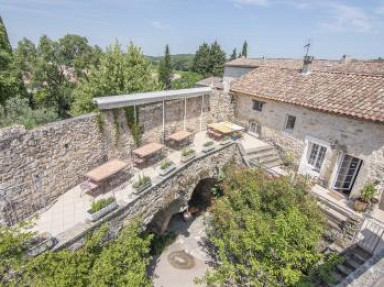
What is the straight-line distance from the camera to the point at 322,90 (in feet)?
44.4

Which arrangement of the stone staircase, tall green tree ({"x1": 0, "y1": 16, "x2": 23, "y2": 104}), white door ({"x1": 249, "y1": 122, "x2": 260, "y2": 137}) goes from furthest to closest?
tall green tree ({"x1": 0, "y1": 16, "x2": 23, "y2": 104}) < white door ({"x1": 249, "y1": 122, "x2": 260, "y2": 137}) < the stone staircase

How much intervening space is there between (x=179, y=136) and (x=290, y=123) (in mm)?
7273

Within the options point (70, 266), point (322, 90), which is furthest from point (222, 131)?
point (70, 266)

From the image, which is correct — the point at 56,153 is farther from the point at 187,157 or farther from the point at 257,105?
the point at 257,105

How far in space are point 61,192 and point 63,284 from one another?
17.0 feet

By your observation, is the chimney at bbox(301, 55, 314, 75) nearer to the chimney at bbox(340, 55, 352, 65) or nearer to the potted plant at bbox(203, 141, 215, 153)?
the potted plant at bbox(203, 141, 215, 153)

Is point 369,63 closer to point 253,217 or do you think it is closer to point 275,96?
point 275,96

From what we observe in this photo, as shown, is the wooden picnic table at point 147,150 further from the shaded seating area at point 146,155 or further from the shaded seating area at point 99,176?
the shaded seating area at point 99,176

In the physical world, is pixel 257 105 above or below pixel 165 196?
above

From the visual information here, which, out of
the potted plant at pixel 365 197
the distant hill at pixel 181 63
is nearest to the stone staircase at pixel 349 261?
the potted plant at pixel 365 197

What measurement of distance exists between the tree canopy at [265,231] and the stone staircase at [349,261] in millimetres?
1242

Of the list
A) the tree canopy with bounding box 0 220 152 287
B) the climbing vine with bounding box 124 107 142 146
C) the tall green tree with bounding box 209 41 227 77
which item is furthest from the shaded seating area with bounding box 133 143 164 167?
the tall green tree with bounding box 209 41 227 77

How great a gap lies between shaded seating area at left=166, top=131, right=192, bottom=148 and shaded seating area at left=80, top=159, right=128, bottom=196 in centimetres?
412

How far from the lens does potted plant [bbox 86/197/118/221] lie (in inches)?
324
